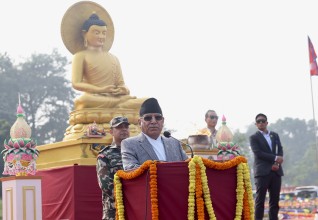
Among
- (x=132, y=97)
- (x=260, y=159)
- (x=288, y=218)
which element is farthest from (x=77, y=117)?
(x=288, y=218)

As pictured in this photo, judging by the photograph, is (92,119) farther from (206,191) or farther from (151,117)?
(206,191)

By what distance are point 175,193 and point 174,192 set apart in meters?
0.01

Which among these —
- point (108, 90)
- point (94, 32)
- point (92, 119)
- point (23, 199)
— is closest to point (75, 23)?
point (94, 32)

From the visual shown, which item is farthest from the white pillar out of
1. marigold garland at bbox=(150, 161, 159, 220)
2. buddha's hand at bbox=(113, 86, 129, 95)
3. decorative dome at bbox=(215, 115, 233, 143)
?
marigold garland at bbox=(150, 161, 159, 220)

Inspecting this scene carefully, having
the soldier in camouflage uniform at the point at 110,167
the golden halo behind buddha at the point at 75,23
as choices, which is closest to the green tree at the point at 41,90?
the golden halo behind buddha at the point at 75,23

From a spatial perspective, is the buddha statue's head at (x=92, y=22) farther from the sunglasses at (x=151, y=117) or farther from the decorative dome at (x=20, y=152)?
the sunglasses at (x=151, y=117)

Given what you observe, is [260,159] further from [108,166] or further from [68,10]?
[68,10]

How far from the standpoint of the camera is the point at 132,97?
36.3ft

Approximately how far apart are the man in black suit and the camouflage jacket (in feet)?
10.2

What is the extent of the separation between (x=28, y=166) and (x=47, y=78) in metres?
39.0

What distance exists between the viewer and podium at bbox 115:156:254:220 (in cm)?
496

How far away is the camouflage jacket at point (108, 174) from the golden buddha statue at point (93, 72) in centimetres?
410

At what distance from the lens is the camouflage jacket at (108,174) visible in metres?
6.31

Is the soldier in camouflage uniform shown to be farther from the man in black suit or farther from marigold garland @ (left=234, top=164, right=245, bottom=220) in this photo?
the man in black suit
